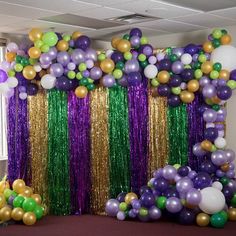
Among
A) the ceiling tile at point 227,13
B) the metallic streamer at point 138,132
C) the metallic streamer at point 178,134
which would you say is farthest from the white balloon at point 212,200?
the ceiling tile at point 227,13

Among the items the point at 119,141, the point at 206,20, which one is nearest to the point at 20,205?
the point at 119,141

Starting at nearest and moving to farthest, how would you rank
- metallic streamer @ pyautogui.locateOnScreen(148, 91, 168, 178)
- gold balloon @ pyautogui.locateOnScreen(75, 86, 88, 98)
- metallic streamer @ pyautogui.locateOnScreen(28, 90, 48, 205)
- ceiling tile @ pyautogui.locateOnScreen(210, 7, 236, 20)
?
ceiling tile @ pyautogui.locateOnScreen(210, 7, 236, 20) < gold balloon @ pyautogui.locateOnScreen(75, 86, 88, 98) < metallic streamer @ pyautogui.locateOnScreen(148, 91, 168, 178) < metallic streamer @ pyautogui.locateOnScreen(28, 90, 48, 205)

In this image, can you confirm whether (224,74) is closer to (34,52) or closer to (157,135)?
(157,135)

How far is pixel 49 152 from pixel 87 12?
5.83 feet

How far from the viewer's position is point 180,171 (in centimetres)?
475

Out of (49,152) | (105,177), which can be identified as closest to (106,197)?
(105,177)

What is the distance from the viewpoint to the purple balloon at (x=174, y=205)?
4.55 m

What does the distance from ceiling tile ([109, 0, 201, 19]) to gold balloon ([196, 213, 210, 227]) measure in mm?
1942

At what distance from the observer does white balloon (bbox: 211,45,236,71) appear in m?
4.70

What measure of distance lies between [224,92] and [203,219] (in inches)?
48.8

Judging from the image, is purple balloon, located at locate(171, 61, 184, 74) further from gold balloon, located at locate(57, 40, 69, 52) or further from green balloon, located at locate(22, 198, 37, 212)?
green balloon, located at locate(22, 198, 37, 212)

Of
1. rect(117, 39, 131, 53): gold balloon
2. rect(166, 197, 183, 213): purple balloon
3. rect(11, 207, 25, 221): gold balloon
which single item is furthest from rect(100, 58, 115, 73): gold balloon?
rect(11, 207, 25, 221): gold balloon

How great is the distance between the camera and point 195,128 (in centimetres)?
497

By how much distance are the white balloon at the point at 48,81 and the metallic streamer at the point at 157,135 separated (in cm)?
106
